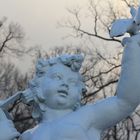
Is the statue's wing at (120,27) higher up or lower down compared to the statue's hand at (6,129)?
higher up

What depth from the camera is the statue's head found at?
418cm

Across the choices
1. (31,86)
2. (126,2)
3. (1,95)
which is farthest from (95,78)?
(31,86)

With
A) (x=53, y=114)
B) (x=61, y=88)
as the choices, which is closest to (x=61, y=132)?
(x=53, y=114)

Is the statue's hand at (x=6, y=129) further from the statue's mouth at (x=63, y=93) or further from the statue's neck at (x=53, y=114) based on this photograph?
the statue's mouth at (x=63, y=93)

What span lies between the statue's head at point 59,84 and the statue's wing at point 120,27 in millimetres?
567

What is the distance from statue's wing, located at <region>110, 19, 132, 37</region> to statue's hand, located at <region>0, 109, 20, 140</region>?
3.52ft

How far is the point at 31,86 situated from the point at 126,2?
1805cm

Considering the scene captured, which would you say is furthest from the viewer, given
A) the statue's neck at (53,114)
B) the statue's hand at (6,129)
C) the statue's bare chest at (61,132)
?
the statue's neck at (53,114)

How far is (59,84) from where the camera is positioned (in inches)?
165

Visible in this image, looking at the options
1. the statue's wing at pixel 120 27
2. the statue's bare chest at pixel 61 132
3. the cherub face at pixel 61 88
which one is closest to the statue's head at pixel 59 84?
the cherub face at pixel 61 88

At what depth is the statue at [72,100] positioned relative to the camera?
3.97 metres

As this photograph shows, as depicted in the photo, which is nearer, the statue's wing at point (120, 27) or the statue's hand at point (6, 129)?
the statue's wing at point (120, 27)

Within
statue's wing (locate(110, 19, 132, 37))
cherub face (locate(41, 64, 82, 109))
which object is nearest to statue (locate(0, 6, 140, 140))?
cherub face (locate(41, 64, 82, 109))

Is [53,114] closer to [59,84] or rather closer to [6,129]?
[59,84]
